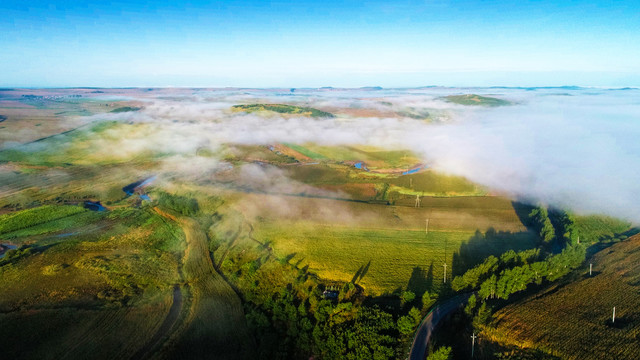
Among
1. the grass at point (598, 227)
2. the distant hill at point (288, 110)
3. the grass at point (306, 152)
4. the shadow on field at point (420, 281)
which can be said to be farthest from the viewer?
the distant hill at point (288, 110)

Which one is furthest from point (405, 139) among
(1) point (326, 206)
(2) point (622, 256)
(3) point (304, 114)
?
(2) point (622, 256)

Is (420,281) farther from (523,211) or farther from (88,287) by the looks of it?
(88,287)

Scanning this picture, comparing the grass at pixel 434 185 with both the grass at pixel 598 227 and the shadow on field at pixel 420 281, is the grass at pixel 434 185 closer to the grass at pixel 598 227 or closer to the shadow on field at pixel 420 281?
the grass at pixel 598 227

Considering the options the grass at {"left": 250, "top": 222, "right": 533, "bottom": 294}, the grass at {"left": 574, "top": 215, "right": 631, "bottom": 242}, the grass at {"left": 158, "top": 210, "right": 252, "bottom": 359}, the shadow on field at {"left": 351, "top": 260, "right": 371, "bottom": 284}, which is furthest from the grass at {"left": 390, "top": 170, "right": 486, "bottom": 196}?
the grass at {"left": 158, "top": 210, "right": 252, "bottom": 359}

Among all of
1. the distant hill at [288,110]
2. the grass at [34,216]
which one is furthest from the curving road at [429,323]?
the distant hill at [288,110]

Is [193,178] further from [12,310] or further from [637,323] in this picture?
[637,323]

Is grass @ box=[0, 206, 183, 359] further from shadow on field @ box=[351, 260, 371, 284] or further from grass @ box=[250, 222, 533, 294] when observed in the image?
shadow on field @ box=[351, 260, 371, 284]
